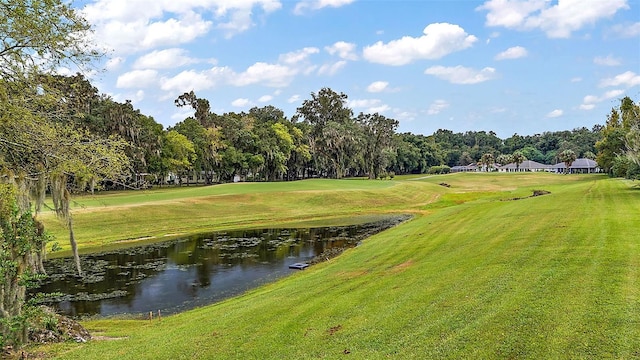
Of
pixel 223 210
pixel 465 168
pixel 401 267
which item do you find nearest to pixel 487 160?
pixel 465 168

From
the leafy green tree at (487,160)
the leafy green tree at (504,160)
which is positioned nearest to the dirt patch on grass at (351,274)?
the leafy green tree at (487,160)

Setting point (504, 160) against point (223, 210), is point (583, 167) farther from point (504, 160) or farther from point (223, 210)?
point (223, 210)

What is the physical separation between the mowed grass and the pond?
10.5 ft

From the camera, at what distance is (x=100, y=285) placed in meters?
22.6

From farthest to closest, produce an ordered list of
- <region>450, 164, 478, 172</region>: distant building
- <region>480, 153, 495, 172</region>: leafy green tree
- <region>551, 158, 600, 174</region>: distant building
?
1. <region>450, 164, 478, 172</region>: distant building
2. <region>480, 153, 495, 172</region>: leafy green tree
3. <region>551, 158, 600, 174</region>: distant building

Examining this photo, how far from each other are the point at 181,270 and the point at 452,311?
63.5ft

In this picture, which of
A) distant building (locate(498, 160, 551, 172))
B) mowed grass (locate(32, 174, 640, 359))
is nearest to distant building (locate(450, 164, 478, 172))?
distant building (locate(498, 160, 551, 172))

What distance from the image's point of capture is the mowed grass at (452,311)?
806 cm

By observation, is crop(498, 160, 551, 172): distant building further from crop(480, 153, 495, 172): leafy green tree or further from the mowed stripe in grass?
the mowed stripe in grass

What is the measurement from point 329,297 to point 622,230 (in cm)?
1115

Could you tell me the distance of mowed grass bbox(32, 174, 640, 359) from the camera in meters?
8.06

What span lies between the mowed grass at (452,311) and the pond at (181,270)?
321cm

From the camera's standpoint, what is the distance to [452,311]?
9.91 meters

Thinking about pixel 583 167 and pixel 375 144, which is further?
pixel 583 167
